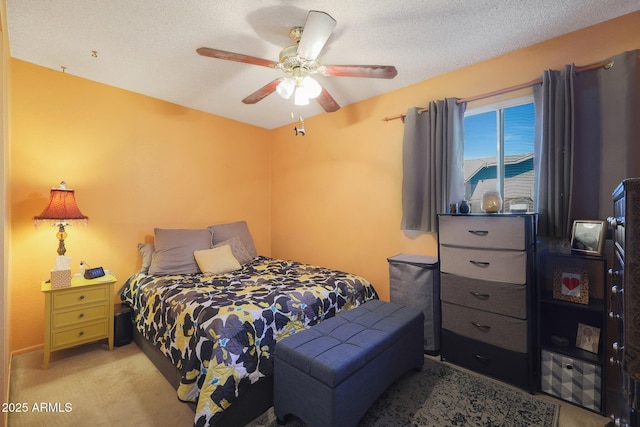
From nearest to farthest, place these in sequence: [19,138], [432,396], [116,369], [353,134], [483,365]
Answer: [432,396] → [483,365] → [116,369] → [19,138] → [353,134]

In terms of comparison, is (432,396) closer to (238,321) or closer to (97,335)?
(238,321)

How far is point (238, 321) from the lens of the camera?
1655 mm

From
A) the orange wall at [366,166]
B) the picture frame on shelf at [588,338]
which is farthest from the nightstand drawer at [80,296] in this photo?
the picture frame on shelf at [588,338]

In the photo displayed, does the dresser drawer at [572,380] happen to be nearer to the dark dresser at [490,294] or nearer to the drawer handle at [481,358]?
the dark dresser at [490,294]

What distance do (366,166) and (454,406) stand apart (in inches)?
87.9

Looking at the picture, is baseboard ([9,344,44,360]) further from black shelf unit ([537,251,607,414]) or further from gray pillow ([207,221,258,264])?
black shelf unit ([537,251,607,414])

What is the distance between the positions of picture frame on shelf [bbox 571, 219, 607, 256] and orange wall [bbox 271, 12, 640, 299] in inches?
40.4

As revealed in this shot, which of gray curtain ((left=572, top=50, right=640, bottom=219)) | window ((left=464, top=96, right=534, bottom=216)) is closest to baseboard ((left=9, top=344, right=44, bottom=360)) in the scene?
window ((left=464, top=96, right=534, bottom=216))

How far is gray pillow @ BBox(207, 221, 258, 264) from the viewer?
10.6 ft

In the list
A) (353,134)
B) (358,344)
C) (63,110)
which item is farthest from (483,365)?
(63,110)

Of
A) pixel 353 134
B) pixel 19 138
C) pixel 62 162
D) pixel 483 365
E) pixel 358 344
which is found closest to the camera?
pixel 358 344

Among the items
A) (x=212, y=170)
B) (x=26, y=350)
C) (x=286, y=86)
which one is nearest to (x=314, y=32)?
(x=286, y=86)

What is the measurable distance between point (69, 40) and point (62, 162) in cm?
106

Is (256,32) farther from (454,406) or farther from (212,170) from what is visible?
(454,406)
